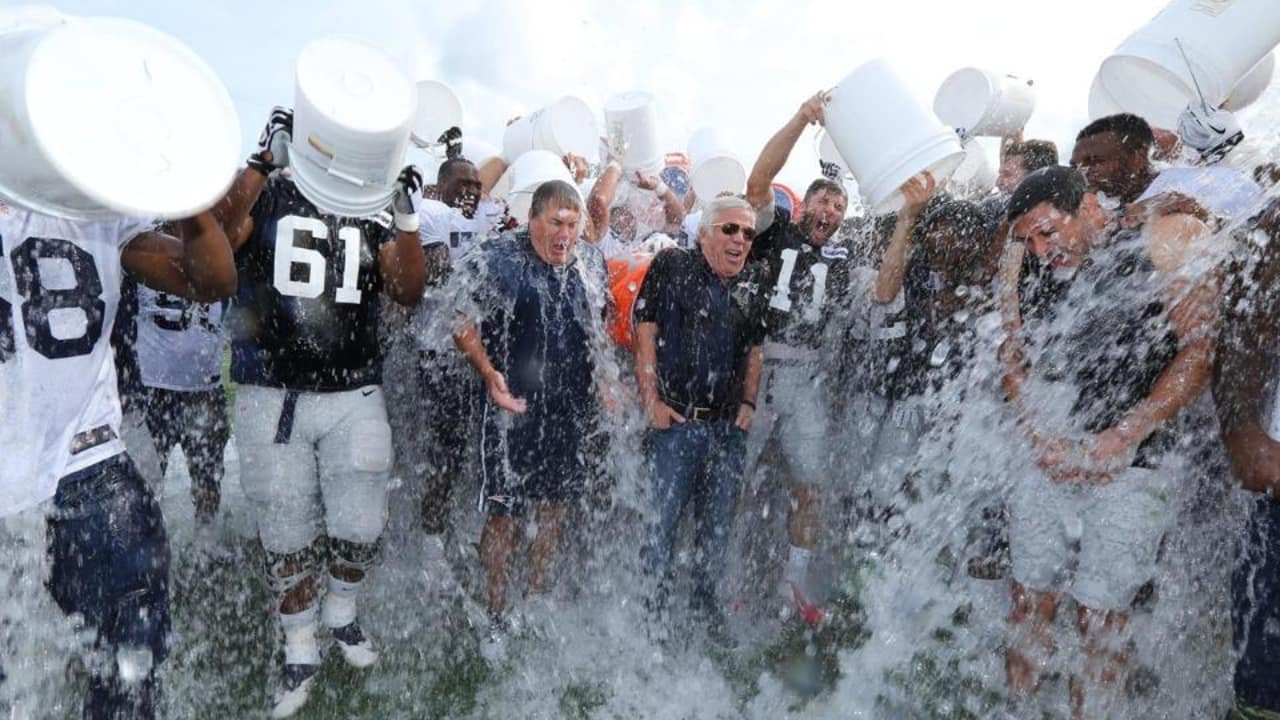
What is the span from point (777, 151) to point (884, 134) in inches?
24.1

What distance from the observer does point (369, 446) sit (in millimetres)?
3035

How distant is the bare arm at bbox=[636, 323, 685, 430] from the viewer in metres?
3.43

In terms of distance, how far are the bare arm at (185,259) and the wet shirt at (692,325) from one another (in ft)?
5.82

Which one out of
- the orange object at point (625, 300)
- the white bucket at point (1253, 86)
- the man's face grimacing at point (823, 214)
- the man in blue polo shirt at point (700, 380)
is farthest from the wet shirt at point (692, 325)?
the white bucket at point (1253, 86)

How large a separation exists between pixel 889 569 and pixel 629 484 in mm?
1481

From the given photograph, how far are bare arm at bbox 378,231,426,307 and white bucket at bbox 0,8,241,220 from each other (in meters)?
1.04

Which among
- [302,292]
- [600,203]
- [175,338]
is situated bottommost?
[175,338]

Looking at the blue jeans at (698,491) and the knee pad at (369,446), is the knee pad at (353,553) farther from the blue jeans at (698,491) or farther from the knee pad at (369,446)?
the blue jeans at (698,491)

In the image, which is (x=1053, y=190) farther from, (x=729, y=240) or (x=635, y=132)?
(x=635, y=132)

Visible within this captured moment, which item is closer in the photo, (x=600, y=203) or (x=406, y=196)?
(x=406, y=196)

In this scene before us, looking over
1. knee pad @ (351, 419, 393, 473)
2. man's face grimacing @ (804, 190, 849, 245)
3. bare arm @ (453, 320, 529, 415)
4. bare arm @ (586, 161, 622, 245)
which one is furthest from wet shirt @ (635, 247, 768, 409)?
knee pad @ (351, 419, 393, 473)

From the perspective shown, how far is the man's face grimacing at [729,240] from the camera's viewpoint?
11.2 ft

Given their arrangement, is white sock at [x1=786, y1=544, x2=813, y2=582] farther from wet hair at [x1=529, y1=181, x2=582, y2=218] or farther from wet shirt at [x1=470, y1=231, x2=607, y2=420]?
wet hair at [x1=529, y1=181, x2=582, y2=218]

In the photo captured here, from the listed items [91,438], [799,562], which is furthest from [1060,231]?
[91,438]
